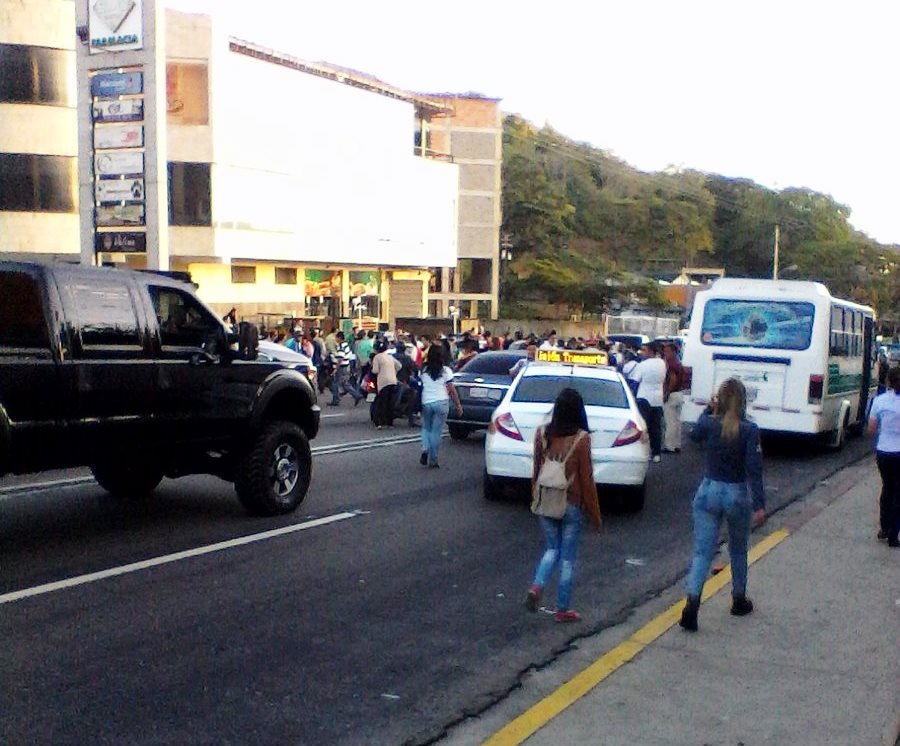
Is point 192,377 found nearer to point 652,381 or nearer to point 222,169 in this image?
point 652,381

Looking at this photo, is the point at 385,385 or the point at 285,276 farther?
the point at 285,276

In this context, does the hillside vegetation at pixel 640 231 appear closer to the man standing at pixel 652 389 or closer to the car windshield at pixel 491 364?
the car windshield at pixel 491 364

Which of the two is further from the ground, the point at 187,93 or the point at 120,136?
the point at 187,93

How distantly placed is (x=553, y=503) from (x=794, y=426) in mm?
11109

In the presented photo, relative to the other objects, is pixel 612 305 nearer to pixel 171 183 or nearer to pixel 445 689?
pixel 171 183

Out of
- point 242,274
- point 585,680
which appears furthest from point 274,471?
point 242,274

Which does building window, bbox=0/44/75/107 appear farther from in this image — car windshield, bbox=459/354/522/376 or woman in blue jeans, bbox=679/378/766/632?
woman in blue jeans, bbox=679/378/766/632

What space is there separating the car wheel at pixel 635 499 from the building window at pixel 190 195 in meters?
29.3

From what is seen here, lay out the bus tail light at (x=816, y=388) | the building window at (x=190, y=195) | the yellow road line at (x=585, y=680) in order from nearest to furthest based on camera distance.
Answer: the yellow road line at (x=585, y=680) → the bus tail light at (x=816, y=388) → the building window at (x=190, y=195)

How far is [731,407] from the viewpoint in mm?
7430

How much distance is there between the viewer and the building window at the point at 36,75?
35.1 meters

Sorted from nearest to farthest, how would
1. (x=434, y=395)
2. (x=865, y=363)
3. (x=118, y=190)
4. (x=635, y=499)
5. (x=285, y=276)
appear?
(x=635, y=499)
(x=434, y=395)
(x=865, y=363)
(x=118, y=190)
(x=285, y=276)

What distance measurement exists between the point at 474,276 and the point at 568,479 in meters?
61.2

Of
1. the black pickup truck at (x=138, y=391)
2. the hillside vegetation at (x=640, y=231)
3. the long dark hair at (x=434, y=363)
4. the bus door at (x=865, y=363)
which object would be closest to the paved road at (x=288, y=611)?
the black pickup truck at (x=138, y=391)
